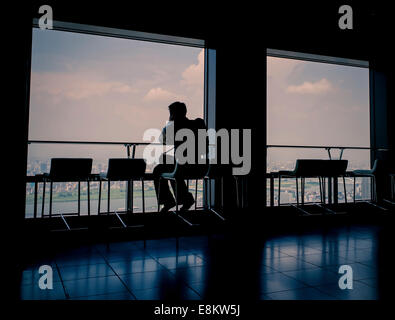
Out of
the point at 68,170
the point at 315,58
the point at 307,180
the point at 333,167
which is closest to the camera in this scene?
the point at 68,170

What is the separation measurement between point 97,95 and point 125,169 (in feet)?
4.17

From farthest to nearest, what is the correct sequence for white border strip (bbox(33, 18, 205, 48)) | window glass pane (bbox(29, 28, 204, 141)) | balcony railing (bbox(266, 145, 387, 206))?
balcony railing (bbox(266, 145, 387, 206)) → white border strip (bbox(33, 18, 205, 48)) → window glass pane (bbox(29, 28, 204, 141))

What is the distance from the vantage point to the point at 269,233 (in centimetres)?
373

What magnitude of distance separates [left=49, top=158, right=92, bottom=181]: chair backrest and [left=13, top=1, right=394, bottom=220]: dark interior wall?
6.17 ft

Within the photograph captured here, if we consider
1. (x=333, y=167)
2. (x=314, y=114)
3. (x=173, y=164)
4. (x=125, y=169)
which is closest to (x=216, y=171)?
(x=173, y=164)

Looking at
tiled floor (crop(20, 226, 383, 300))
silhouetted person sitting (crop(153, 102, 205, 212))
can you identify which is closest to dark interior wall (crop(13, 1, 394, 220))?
silhouetted person sitting (crop(153, 102, 205, 212))

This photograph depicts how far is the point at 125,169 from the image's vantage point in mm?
3398

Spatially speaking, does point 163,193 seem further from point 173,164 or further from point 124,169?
point 124,169

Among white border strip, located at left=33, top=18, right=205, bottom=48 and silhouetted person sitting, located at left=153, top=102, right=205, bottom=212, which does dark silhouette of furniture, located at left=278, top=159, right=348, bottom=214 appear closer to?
silhouetted person sitting, located at left=153, top=102, right=205, bottom=212

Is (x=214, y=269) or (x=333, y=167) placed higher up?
(x=333, y=167)

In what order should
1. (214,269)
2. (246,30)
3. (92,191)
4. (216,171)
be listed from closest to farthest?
(214,269)
(216,171)
(92,191)
(246,30)

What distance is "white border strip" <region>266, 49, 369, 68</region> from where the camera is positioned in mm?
5176

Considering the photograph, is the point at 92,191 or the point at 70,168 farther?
the point at 92,191

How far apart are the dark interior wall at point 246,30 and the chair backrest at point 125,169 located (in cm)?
155
